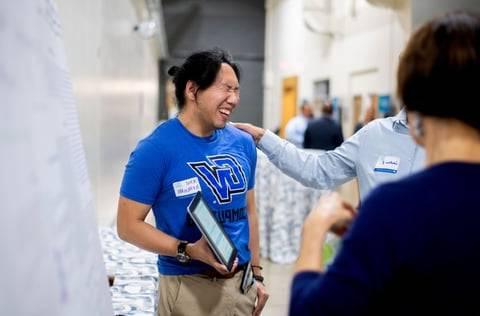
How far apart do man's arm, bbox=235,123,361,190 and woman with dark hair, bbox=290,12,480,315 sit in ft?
3.35

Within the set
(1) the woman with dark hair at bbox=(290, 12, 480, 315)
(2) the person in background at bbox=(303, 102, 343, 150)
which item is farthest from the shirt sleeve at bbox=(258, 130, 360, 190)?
(2) the person in background at bbox=(303, 102, 343, 150)

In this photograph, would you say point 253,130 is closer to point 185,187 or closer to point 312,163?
point 312,163

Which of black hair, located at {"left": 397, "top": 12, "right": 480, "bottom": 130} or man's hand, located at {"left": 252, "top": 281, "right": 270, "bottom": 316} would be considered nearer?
black hair, located at {"left": 397, "top": 12, "right": 480, "bottom": 130}

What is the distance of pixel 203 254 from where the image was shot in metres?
1.54

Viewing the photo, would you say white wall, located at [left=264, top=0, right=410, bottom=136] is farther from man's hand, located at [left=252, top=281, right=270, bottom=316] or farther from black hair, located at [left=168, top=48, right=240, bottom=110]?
man's hand, located at [left=252, top=281, right=270, bottom=316]

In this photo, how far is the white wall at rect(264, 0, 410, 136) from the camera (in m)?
6.17

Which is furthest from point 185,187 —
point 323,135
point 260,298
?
point 323,135

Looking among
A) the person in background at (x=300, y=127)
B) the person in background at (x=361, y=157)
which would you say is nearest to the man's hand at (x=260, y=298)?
the person in background at (x=361, y=157)

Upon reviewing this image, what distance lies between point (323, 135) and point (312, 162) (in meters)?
4.49

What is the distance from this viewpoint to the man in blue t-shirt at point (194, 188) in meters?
1.61

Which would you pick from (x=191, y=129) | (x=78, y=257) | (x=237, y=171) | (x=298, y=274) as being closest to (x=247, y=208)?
(x=237, y=171)

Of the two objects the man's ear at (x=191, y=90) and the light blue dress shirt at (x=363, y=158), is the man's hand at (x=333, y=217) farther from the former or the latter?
the man's ear at (x=191, y=90)

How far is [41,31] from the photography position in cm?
106

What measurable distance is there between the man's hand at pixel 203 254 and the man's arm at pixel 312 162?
18.0 inches
